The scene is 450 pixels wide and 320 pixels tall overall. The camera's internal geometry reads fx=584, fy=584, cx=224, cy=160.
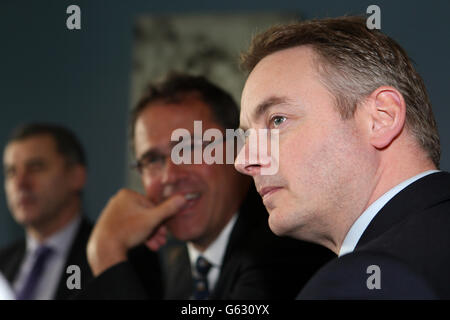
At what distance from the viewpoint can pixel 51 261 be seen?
236 cm

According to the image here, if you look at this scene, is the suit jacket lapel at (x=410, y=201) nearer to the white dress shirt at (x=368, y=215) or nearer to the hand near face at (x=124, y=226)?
the white dress shirt at (x=368, y=215)

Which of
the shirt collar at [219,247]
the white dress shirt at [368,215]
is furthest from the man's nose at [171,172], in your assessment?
the white dress shirt at [368,215]

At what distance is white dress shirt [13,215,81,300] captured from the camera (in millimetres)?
2244

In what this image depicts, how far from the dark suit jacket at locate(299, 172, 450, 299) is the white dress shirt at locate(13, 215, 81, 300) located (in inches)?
64.0

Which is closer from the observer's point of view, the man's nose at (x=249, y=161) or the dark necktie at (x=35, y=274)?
the man's nose at (x=249, y=161)

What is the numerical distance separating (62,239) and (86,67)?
84 cm

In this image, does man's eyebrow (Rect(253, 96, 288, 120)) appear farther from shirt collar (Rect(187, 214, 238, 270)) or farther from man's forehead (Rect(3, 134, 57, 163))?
man's forehead (Rect(3, 134, 57, 163))

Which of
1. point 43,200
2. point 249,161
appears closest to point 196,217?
point 249,161

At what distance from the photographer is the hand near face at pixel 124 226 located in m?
1.36

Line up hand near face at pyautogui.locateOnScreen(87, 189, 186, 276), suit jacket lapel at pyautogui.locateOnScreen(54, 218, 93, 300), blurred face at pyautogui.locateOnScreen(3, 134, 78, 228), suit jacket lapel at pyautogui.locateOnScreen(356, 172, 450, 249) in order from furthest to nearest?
1. blurred face at pyautogui.locateOnScreen(3, 134, 78, 228)
2. suit jacket lapel at pyautogui.locateOnScreen(54, 218, 93, 300)
3. hand near face at pyautogui.locateOnScreen(87, 189, 186, 276)
4. suit jacket lapel at pyautogui.locateOnScreen(356, 172, 450, 249)

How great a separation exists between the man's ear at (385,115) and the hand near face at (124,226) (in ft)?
2.27

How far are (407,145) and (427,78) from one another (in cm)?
145

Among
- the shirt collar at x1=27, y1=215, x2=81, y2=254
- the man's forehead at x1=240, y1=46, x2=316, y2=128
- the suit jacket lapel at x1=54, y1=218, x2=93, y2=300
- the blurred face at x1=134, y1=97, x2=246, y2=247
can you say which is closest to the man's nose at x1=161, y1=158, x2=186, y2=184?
the blurred face at x1=134, y1=97, x2=246, y2=247

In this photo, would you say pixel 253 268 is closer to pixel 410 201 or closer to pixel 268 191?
pixel 268 191
